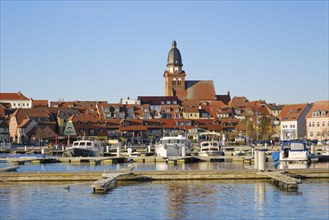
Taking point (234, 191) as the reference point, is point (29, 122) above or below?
above

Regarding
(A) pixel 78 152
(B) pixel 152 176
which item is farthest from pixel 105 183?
(A) pixel 78 152

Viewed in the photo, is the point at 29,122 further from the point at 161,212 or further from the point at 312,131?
the point at 161,212

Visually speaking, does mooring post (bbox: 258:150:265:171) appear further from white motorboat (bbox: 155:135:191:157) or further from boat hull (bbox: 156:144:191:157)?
boat hull (bbox: 156:144:191:157)

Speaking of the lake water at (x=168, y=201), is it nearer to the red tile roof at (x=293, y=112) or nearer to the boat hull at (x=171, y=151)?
the boat hull at (x=171, y=151)

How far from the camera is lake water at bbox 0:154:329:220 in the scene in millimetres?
29875

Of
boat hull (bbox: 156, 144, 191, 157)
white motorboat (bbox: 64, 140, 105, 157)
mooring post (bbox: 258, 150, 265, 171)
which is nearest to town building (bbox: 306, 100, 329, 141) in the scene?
white motorboat (bbox: 64, 140, 105, 157)

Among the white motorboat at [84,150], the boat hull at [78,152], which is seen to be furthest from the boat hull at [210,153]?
the boat hull at [78,152]

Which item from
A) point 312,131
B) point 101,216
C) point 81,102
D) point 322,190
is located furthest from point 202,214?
point 81,102

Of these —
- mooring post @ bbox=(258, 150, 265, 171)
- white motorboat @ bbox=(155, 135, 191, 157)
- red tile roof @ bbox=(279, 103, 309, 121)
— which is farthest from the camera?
red tile roof @ bbox=(279, 103, 309, 121)

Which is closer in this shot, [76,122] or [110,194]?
[110,194]

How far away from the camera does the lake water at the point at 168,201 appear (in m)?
29.9

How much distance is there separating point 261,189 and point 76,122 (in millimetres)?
108033

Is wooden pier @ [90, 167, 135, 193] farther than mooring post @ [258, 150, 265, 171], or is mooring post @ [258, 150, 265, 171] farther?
mooring post @ [258, 150, 265, 171]

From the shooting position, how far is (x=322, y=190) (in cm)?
3719
